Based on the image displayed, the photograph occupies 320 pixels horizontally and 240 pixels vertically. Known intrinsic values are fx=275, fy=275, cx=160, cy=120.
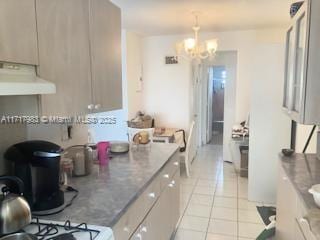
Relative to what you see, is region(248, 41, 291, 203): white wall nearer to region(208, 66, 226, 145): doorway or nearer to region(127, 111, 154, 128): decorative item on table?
region(127, 111, 154, 128): decorative item on table

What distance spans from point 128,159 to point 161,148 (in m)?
0.49

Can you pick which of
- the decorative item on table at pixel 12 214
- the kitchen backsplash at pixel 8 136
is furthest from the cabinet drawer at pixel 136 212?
the kitchen backsplash at pixel 8 136

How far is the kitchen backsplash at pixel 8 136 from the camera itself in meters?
1.56

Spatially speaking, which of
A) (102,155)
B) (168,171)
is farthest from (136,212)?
(168,171)

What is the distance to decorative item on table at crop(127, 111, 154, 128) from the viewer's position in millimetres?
4566

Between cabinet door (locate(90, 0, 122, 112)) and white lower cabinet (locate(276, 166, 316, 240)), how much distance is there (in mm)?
1417


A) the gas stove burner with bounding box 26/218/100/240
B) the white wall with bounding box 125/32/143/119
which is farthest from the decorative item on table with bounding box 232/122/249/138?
the gas stove burner with bounding box 26/218/100/240

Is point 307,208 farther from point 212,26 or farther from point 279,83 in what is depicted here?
point 212,26

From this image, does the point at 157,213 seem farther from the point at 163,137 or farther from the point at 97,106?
the point at 163,137

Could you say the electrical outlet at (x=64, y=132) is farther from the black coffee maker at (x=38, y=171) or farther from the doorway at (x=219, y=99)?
the doorway at (x=219, y=99)

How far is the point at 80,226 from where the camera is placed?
1253 mm

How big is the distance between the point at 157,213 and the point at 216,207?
5.02 feet

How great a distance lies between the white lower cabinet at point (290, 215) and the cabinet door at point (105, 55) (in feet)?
4.65

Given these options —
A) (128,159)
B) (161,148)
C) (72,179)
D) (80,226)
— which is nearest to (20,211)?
(80,226)
